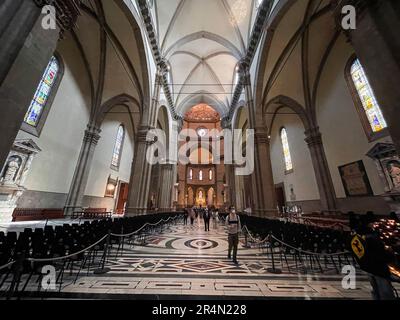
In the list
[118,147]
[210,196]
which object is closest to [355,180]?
[118,147]

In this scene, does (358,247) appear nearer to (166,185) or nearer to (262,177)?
(262,177)

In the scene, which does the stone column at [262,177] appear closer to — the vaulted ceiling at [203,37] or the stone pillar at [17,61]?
the vaulted ceiling at [203,37]

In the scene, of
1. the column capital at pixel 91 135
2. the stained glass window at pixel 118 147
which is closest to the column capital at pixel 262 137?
the column capital at pixel 91 135

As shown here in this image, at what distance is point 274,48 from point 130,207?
13.0m

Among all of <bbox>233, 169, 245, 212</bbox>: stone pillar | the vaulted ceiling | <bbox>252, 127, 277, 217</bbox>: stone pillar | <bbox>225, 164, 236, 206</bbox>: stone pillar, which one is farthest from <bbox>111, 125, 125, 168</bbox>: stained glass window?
<bbox>252, 127, 277, 217</bbox>: stone pillar

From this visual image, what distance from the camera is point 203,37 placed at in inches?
598

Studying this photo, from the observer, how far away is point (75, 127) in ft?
39.1

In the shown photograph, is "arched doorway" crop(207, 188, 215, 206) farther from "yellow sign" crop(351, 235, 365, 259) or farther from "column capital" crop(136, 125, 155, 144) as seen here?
"yellow sign" crop(351, 235, 365, 259)

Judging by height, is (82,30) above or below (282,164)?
above

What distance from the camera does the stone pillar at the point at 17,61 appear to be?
278cm

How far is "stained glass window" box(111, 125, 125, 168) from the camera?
55.6ft

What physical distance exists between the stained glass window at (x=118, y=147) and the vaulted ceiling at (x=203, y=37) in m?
7.40
